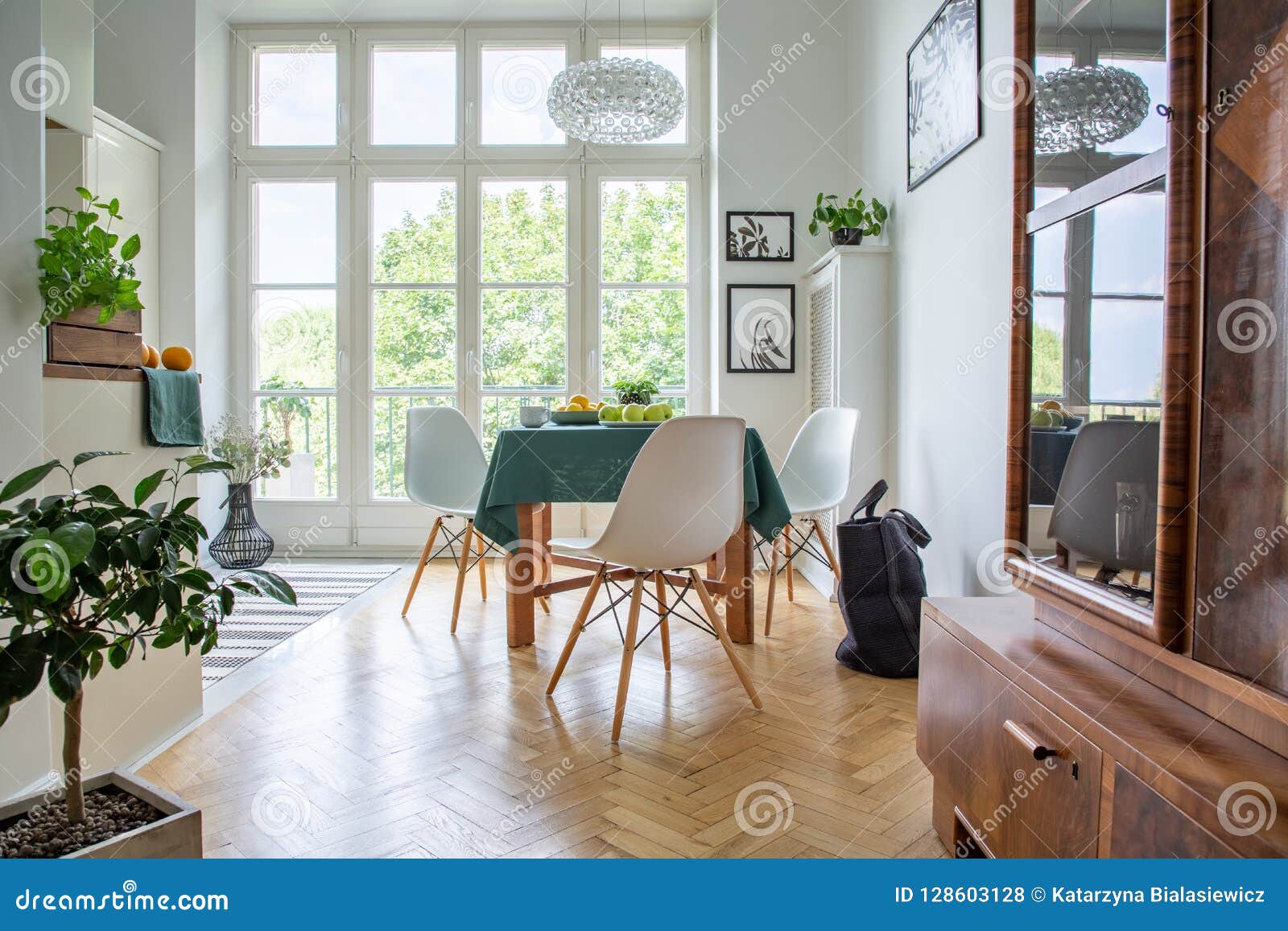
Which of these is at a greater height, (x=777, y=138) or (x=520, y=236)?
(x=777, y=138)

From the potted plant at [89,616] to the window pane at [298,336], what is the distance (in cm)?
410

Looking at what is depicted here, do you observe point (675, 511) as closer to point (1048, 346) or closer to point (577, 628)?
point (577, 628)

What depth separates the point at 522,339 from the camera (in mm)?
4977

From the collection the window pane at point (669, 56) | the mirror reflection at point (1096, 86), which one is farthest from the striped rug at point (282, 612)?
A: the window pane at point (669, 56)

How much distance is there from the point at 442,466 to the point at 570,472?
1000 mm

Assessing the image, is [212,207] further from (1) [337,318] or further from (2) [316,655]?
(2) [316,655]

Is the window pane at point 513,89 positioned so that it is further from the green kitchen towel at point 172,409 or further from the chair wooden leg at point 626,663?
the chair wooden leg at point 626,663

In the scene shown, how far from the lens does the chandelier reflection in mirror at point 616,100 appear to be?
3.48m

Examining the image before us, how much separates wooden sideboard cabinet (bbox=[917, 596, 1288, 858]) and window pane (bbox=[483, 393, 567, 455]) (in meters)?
3.58

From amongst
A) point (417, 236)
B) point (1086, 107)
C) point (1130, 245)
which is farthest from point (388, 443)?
point (1130, 245)

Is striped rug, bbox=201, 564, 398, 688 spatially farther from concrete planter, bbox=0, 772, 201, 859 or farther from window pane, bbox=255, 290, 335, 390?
concrete planter, bbox=0, 772, 201, 859

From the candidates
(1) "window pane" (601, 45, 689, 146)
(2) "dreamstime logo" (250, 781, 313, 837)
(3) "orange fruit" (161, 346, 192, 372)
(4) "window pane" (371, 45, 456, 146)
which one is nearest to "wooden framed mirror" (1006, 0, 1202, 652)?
(2) "dreamstime logo" (250, 781, 313, 837)

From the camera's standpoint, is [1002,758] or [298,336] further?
[298,336]

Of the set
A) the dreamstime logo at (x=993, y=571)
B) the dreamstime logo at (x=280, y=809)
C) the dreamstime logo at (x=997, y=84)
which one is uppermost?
the dreamstime logo at (x=997, y=84)
